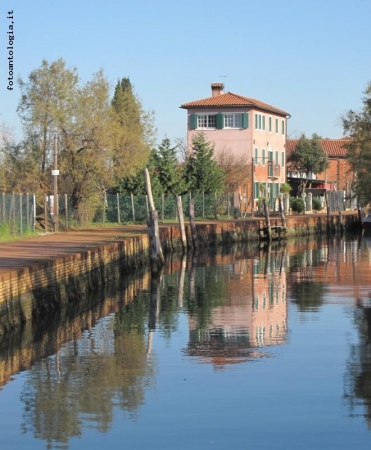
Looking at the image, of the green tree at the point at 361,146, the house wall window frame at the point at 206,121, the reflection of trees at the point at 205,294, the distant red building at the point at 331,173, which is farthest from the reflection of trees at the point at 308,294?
the distant red building at the point at 331,173

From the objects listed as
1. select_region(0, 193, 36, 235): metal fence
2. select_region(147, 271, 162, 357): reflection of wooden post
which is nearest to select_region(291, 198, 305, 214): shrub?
select_region(0, 193, 36, 235): metal fence

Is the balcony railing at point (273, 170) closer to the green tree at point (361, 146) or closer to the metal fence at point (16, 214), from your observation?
the green tree at point (361, 146)

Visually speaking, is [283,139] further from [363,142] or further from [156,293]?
[156,293]

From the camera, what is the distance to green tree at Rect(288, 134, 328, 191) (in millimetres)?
110375

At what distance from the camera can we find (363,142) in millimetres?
64375

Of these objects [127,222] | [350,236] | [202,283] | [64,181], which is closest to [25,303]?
[202,283]

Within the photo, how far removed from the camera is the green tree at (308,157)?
110 meters

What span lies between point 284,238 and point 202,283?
1167 inches

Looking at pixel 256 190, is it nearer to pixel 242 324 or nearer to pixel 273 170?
pixel 273 170

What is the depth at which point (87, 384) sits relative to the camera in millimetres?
17984

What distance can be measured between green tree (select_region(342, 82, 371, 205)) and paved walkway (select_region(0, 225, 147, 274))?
20003 mm

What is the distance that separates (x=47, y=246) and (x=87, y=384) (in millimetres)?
16798

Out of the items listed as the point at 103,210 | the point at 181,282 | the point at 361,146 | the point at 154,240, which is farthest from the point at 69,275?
the point at 361,146

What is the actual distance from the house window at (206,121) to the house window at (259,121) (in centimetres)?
334
